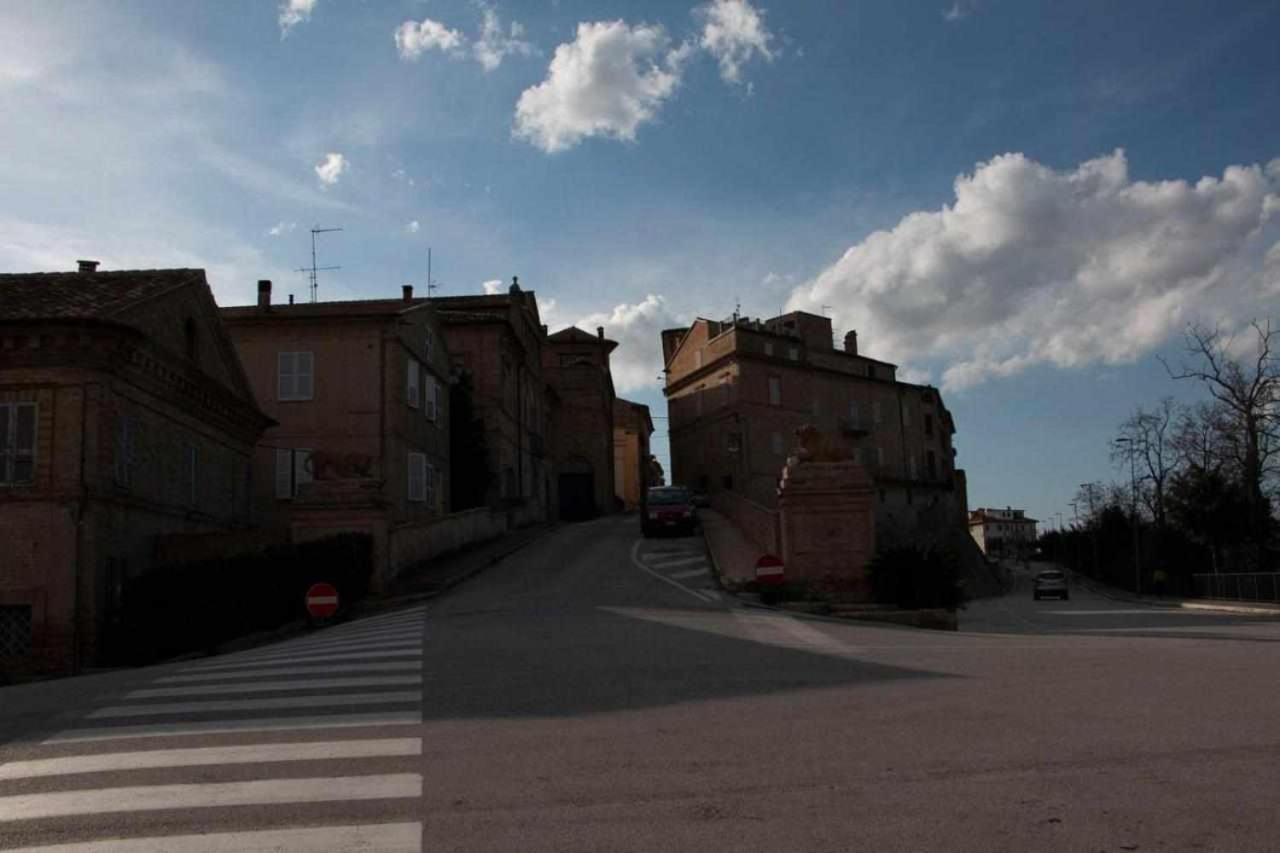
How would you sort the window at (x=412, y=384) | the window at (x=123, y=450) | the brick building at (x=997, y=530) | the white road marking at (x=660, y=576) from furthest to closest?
the brick building at (x=997, y=530), the window at (x=412, y=384), the white road marking at (x=660, y=576), the window at (x=123, y=450)

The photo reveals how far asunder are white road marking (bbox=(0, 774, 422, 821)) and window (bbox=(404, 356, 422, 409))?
102 ft

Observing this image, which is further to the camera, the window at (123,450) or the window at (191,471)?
the window at (191,471)

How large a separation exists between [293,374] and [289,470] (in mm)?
3120

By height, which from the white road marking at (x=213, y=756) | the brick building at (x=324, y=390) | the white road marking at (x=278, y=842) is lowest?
the white road marking at (x=278, y=842)

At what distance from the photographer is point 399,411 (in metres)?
37.1

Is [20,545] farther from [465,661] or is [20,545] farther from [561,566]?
[561,566]

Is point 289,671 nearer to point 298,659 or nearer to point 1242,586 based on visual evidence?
point 298,659

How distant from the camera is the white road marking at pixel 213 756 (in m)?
7.80

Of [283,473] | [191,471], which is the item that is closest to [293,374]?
[283,473]

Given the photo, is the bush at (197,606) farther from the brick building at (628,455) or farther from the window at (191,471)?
the brick building at (628,455)

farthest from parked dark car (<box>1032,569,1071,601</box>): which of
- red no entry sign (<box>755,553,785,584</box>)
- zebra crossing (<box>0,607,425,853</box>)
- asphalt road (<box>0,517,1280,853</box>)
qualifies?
zebra crossing (<box>0,607,425,853</box>)

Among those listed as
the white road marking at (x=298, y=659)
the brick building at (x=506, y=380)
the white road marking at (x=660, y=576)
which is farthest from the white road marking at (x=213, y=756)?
the brick building at (x=506, y=380)

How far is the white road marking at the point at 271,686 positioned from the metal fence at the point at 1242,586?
4075cm

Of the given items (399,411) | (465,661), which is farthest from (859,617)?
→ (399,411)
